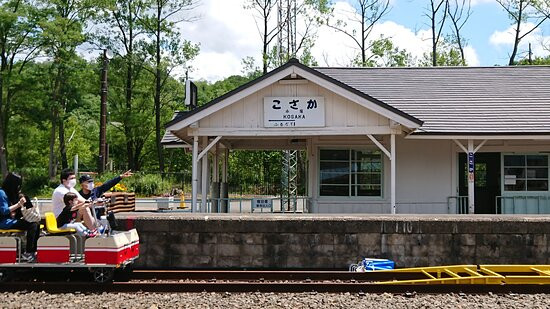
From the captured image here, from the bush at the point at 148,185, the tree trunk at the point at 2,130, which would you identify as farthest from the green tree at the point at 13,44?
the bush at the point at 148,185

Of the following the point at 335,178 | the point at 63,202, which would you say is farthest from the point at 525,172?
the point at 63,202

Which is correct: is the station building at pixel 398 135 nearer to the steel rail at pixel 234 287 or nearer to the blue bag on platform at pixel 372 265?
the blue bag on platform at pixel 372 265

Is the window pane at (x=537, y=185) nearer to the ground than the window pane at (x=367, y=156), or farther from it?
nearer to the ground

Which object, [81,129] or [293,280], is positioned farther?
[81,129]

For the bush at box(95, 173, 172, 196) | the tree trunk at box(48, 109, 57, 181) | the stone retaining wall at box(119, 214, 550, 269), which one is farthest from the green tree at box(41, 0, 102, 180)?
the stone retaining wall at box(119, 214, 550, 269)

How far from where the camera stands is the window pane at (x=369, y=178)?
1622 centimetres

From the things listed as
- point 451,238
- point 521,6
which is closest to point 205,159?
point 451,238

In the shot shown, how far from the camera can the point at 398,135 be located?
1571cm

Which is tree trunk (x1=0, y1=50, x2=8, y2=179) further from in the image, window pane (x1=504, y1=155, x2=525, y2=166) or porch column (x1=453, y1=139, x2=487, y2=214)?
window pane (x1=504, y1=155, x2=525, y2=166)

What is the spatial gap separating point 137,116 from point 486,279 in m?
37.9

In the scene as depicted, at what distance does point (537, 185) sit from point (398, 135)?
172 inches

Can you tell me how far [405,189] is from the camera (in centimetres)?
1616

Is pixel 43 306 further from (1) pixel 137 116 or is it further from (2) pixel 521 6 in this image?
(2) pixel 521 6

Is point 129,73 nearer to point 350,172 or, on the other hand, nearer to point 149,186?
point 149,186
